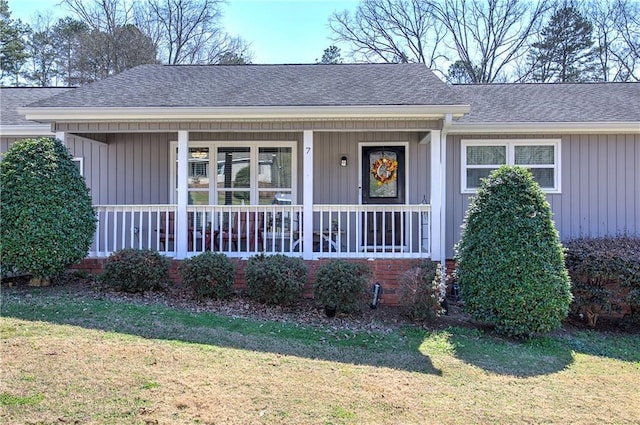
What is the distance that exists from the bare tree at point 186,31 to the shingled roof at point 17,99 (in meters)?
12.4

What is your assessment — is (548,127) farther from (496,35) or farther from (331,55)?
(331,55)

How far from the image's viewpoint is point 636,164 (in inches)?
326

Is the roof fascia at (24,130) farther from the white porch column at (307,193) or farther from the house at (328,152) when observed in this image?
the white porch column at (307,193)

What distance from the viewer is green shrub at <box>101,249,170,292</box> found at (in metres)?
6.37

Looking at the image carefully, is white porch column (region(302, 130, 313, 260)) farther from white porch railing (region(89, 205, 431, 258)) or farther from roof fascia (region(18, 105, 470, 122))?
roof fascia (region(18, 105, 470, 122))

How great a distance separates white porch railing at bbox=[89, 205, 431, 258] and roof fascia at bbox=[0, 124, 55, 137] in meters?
2.01

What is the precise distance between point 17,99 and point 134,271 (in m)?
6.91

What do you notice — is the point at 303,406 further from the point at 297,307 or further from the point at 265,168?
the point at 265,168

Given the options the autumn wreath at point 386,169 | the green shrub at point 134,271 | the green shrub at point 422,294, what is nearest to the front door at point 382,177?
the autumn wreath at point 386,169

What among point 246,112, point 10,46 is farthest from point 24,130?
point 10,46

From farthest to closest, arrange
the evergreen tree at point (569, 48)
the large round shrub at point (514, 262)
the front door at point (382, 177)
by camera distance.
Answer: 1. the evergreen tree at point (569, 48)
2. the front door at point (382, 177)
3. the large round shrub at point (514, 262)

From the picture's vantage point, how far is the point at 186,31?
23312 millimetres

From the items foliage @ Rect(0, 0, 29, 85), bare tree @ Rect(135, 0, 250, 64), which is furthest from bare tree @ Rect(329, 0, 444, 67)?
foliage @ Rect(0, 0, 29, 85)

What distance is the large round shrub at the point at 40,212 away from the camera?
627 cm
